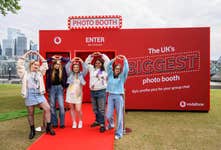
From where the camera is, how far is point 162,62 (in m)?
6.27

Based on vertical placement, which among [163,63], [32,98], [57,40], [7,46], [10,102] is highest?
[7,46]

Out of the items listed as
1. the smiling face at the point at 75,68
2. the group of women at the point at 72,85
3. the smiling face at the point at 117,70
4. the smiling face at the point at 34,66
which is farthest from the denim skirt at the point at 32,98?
the smiling face at the point at 117,70

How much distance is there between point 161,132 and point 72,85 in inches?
79.8

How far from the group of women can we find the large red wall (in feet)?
7.12

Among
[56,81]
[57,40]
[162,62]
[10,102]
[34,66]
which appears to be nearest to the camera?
[34,66]

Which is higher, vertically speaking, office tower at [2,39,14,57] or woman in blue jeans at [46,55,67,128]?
office tower at [2,39,14,57]

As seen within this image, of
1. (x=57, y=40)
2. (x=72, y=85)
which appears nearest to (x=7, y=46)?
→ (x=57, y=40)

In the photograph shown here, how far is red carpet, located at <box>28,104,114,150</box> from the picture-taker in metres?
3.41

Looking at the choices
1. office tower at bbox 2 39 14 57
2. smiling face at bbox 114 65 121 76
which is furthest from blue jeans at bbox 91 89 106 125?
office tower at bbox 2 39 14 57

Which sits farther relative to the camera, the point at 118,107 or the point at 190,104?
the point at 190,104

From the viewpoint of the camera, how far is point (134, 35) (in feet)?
20.8

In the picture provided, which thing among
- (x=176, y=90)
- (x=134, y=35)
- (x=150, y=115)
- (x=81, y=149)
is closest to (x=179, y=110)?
(x=176, y=90)

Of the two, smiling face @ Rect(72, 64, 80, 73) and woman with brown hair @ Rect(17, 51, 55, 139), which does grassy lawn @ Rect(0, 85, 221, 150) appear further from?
smiling face @ Rect(72, 64, 80, 73)

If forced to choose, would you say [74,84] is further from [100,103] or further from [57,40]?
[57,40]
